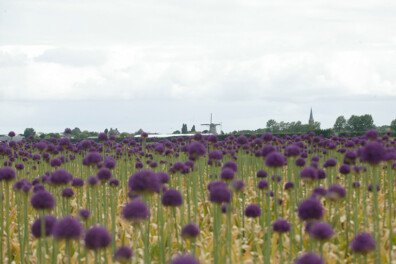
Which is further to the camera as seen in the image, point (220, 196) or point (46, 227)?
point (220, 196)

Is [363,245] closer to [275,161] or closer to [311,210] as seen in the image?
[311,210]

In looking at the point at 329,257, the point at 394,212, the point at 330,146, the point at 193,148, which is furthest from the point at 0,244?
the point at 330,146

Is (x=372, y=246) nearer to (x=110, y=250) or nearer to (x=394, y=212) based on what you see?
(x=110, y=250)

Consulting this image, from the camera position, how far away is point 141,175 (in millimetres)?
4137

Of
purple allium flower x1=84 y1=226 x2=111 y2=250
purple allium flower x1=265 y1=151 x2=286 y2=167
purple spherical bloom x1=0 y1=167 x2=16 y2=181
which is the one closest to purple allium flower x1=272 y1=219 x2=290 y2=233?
purple allium flower x1=265 y1=151 x2=286 y2=167

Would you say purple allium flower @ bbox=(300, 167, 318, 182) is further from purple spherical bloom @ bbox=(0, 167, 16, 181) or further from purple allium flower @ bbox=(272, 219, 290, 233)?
purple spherical bloom @ bbox=(0, 167, 16, 181)

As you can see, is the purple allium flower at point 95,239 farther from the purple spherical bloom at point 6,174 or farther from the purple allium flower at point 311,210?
the purple spherical bloom at point 6,174

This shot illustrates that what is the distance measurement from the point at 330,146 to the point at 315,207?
25.2ft

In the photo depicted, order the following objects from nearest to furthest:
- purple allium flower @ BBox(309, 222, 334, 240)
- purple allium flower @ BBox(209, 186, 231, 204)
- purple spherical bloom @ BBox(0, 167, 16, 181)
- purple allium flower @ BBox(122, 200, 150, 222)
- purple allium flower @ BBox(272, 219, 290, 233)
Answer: purple allium flower @ BBox(309, 222, 334, 240), purple allium flower @ BBox(122, 200, 150, 222), purple allium flower @ BBox(209, 186, 231, 204), purple allium flower @ BBox(272, 219, 290, 233), purple spherical bloom @ BBox(0, 167, 16, 181)

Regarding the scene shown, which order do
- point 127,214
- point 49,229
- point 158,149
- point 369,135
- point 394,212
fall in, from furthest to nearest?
point 158,149, point 394,212, point 369,135, point 49,229, point 127,214

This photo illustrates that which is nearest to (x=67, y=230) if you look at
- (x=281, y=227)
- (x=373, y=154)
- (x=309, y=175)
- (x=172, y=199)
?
(x=172, y=199)

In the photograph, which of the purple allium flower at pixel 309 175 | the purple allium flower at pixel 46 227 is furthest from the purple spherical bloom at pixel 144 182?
the purple allium flower at pixel 309 175

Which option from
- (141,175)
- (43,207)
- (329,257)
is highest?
(141,175)

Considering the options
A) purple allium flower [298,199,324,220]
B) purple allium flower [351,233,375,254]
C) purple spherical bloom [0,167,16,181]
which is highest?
purple spherical bloom [0,167,16,181]
